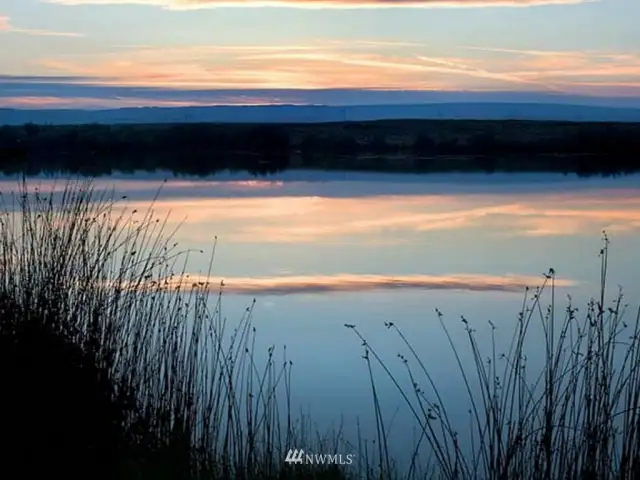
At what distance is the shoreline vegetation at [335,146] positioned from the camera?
49969 millimetres

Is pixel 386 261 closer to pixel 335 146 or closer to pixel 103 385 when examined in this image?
pixel 103 385

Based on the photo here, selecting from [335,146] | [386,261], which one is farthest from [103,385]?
[335,146]

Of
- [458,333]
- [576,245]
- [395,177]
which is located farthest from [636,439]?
[395,177]

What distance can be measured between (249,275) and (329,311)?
2522 millimetres

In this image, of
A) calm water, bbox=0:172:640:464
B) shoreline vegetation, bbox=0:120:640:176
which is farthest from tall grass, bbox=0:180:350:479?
shoreline vegetation, bbox=0:120:640:176

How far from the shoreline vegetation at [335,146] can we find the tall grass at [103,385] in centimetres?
3968

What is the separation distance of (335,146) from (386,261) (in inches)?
1716

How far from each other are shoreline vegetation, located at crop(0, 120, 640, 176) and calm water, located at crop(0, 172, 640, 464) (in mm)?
19192

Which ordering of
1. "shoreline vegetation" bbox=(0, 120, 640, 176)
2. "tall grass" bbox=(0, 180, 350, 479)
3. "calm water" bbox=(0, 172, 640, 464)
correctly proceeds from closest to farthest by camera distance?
"tall grass" bbox=(0, 180, 350, 479) → "calm water" bbox=(0, 172, 640, 464) → "shoreline vegetation" bbox=(0, 120, 640, 176)

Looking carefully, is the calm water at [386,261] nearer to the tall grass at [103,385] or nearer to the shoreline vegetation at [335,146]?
the tall grass at [103,385]

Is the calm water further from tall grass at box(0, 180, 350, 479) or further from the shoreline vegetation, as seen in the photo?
the shoreline vegetation

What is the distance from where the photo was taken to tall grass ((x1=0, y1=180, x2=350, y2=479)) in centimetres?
576

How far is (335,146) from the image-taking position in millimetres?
59969

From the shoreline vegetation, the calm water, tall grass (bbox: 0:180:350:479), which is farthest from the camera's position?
the shoreline vegetation
